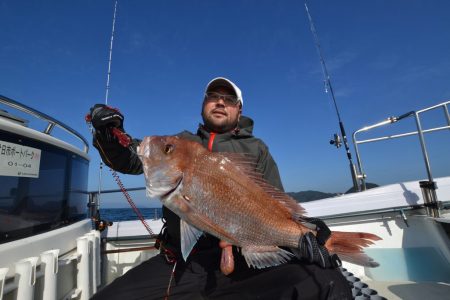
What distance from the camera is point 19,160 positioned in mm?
2617

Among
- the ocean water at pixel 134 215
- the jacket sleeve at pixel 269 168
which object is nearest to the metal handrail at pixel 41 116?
the ocean water at pixel 134 215

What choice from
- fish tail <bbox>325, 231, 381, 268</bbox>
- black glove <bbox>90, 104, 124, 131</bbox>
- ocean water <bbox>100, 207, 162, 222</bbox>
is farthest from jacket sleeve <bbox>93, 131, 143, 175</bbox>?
fish tail <bbox>325, 231, 381, 268</bbox>

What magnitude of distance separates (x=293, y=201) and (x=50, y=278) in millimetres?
2341

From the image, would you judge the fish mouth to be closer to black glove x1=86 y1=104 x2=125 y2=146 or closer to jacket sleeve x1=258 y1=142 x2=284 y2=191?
black glove x1=86 y1=104 x2=125 y2=146

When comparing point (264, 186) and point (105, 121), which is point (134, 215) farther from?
point (264, 186)

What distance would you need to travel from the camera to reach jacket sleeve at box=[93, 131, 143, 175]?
275 centimetres

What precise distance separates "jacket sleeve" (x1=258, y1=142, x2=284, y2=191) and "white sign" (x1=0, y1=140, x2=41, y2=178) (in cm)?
243

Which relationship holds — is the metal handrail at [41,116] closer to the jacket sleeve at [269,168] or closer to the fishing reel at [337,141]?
the jacket sleeve at [269,168]

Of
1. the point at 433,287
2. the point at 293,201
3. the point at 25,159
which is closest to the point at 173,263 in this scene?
the point at 293,201

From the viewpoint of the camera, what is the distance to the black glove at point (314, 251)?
237 centimetres

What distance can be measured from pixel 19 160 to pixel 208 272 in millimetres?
2177

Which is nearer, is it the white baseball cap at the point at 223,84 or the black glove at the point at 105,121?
the black glove at the point at 105,121

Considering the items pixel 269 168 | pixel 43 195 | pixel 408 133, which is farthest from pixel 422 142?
pixel 43 195

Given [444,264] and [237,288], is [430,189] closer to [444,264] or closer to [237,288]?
[444,264]
